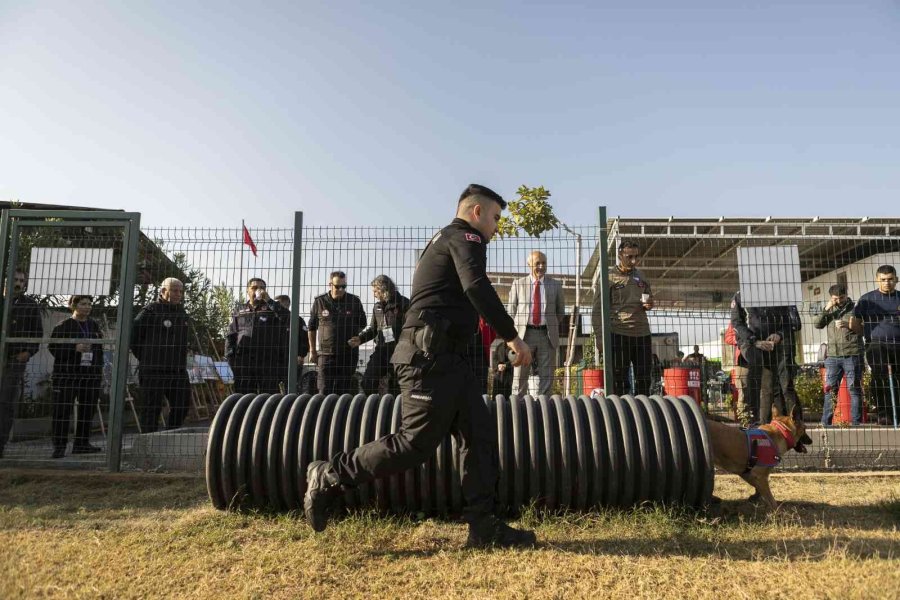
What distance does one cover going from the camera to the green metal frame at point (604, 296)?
5.88 meters

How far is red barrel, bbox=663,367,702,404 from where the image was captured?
6898mm

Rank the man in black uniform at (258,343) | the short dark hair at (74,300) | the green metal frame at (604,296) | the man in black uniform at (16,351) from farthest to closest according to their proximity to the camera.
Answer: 1. the short dark hair at (74,300)
2. the man in black uniform at (258,343)
3. the man in black uniform at (16,351)
4. the green metal frame at (604,296)

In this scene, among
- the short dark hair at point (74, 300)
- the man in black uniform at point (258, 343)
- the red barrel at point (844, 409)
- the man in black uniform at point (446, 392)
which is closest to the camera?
the man in black uniform at point (446, 392)

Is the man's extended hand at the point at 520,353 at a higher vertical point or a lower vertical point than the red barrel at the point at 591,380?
higher

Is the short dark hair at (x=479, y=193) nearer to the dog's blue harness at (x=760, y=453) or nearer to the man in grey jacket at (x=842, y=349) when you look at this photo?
the dog's blue harness at (x=760, y=453)

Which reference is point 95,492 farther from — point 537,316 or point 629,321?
point 629,321

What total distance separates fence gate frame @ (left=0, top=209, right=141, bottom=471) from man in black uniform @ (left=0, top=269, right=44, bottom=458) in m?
0.07

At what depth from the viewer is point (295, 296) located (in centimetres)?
620

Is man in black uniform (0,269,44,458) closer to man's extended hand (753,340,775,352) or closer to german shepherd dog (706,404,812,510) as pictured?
german shepherd dog (706,404,812,510)

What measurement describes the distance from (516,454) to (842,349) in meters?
5.64

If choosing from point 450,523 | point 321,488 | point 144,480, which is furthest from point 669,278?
point 144,480

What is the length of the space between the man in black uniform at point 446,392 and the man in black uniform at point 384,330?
293cm

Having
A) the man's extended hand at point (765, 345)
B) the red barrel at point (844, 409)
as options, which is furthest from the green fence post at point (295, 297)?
the red barrel at point (844, 409)

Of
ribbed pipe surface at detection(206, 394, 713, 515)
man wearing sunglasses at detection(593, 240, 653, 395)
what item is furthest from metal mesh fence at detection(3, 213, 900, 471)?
ribbed pipe surface at detection(206, 394, 713, 515)
